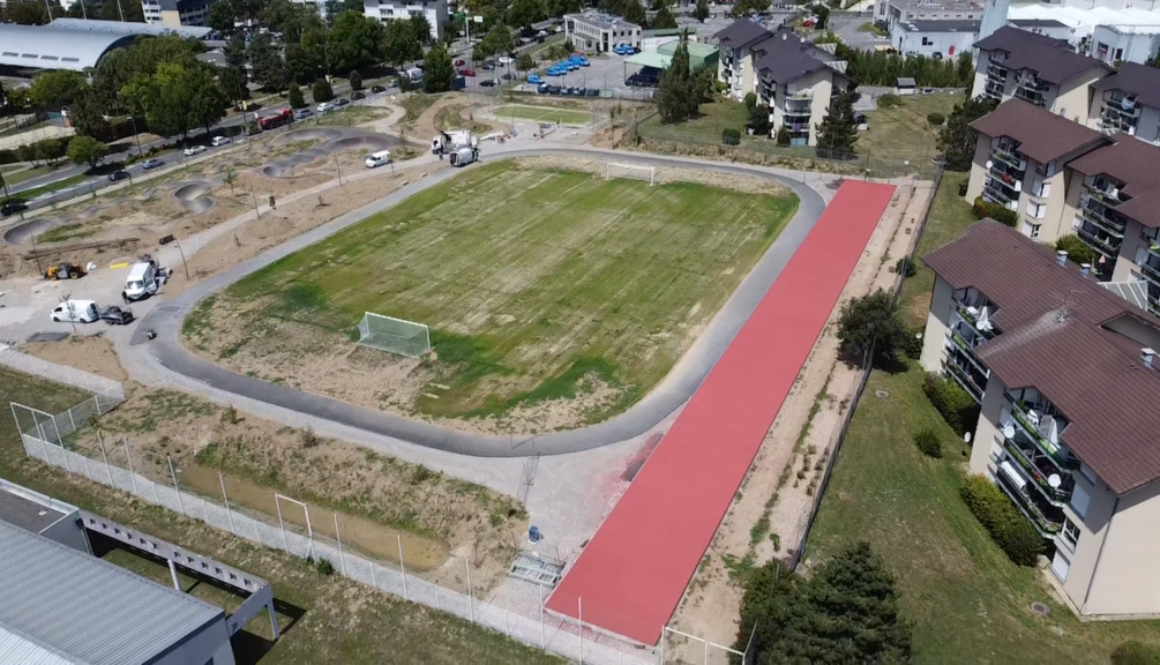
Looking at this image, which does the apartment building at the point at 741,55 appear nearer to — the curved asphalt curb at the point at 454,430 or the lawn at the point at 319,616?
the curved asphalt curb at the point at 454,430

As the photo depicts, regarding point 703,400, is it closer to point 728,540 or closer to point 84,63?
point 728,540

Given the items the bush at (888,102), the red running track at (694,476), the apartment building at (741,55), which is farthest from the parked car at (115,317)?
the bush at (888,102)

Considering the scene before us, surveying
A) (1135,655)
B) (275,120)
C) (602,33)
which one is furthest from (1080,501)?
(602,33)

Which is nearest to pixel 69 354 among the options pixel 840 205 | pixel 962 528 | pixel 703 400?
pixel 703 400

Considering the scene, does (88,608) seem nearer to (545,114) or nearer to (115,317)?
(115,317)

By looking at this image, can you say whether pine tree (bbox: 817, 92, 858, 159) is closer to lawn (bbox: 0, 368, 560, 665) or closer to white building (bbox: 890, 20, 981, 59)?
white building (bbox: 890, 20, 981, 59)

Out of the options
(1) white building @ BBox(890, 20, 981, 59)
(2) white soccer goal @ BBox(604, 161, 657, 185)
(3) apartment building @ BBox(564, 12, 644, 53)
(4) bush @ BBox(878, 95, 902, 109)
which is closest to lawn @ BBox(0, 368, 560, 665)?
(2) white soccer goal @ BBox(604, 161, 657, 185)
